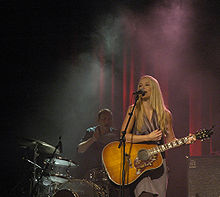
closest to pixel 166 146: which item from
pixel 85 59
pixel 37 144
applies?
pixel 37 144

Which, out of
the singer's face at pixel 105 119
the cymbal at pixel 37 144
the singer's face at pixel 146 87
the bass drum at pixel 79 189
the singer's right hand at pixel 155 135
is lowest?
the bass drum at pixel 79 189

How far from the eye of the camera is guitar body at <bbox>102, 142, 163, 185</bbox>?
3283 mm

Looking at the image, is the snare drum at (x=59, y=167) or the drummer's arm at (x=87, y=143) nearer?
the snare drum at (x=59, y=167)

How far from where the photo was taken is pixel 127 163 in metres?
3.44

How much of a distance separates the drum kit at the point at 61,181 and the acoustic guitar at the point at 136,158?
1.37m

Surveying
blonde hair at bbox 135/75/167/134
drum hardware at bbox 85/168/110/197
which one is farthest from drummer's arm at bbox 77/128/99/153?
blonde hair at bbox 135/75/167/134

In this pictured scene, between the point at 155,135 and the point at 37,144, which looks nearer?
the point at 155,135

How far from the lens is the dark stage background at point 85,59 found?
6.96 metres

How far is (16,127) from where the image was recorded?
7.71 metres

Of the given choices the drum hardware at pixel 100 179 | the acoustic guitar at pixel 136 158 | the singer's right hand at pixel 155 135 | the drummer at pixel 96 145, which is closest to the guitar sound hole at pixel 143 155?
the acoustic guitar at pixel 136 158

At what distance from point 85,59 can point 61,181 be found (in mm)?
3766

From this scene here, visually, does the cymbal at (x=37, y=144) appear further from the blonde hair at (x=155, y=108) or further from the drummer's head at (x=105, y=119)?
the blonde hair at (x=155, y=108)

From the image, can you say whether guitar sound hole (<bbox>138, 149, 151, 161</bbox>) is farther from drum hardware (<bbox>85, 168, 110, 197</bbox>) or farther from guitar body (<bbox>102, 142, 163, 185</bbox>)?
drum hardware (<bbox>85, 168, 110, 197</bbox>)

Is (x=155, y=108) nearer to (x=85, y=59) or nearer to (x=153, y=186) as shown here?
(x=153, y=186)
